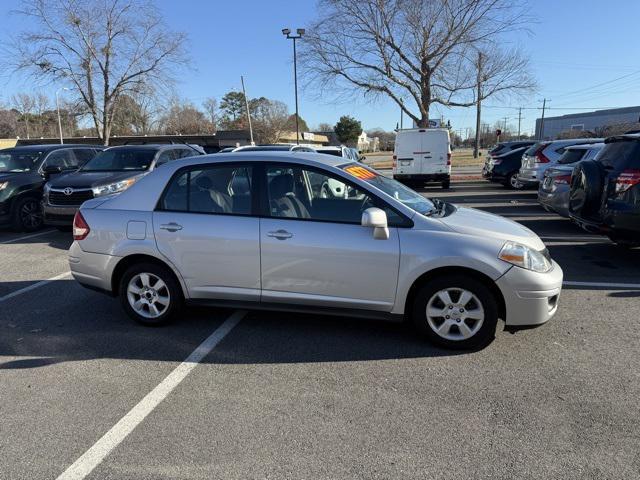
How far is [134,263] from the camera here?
4570mm

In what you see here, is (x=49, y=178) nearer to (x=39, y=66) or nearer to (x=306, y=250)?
(x=306, y=250)

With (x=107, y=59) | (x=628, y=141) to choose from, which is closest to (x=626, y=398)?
(x=628, y=141)

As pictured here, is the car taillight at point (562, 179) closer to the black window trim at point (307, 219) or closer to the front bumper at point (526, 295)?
the front bumper at point (526, 295)

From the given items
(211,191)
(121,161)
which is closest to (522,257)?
(211,191)

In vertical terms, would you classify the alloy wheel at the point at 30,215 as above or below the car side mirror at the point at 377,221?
below

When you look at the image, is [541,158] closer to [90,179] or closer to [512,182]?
[512,182]

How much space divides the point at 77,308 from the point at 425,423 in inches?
160

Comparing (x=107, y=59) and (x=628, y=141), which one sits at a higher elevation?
(x=107, y=59)

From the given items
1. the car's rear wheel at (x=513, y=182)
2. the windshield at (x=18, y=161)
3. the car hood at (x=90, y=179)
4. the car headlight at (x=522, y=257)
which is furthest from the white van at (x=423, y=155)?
the car headlight at (x=522, y=257)

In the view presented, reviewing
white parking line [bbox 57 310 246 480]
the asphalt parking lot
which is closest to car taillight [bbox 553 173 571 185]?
the asphalt parking lot

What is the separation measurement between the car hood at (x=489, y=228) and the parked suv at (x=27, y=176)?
920 cm

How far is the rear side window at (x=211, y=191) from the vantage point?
431cm

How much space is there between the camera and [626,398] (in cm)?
325

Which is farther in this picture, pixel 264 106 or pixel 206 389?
pixel 264 106
